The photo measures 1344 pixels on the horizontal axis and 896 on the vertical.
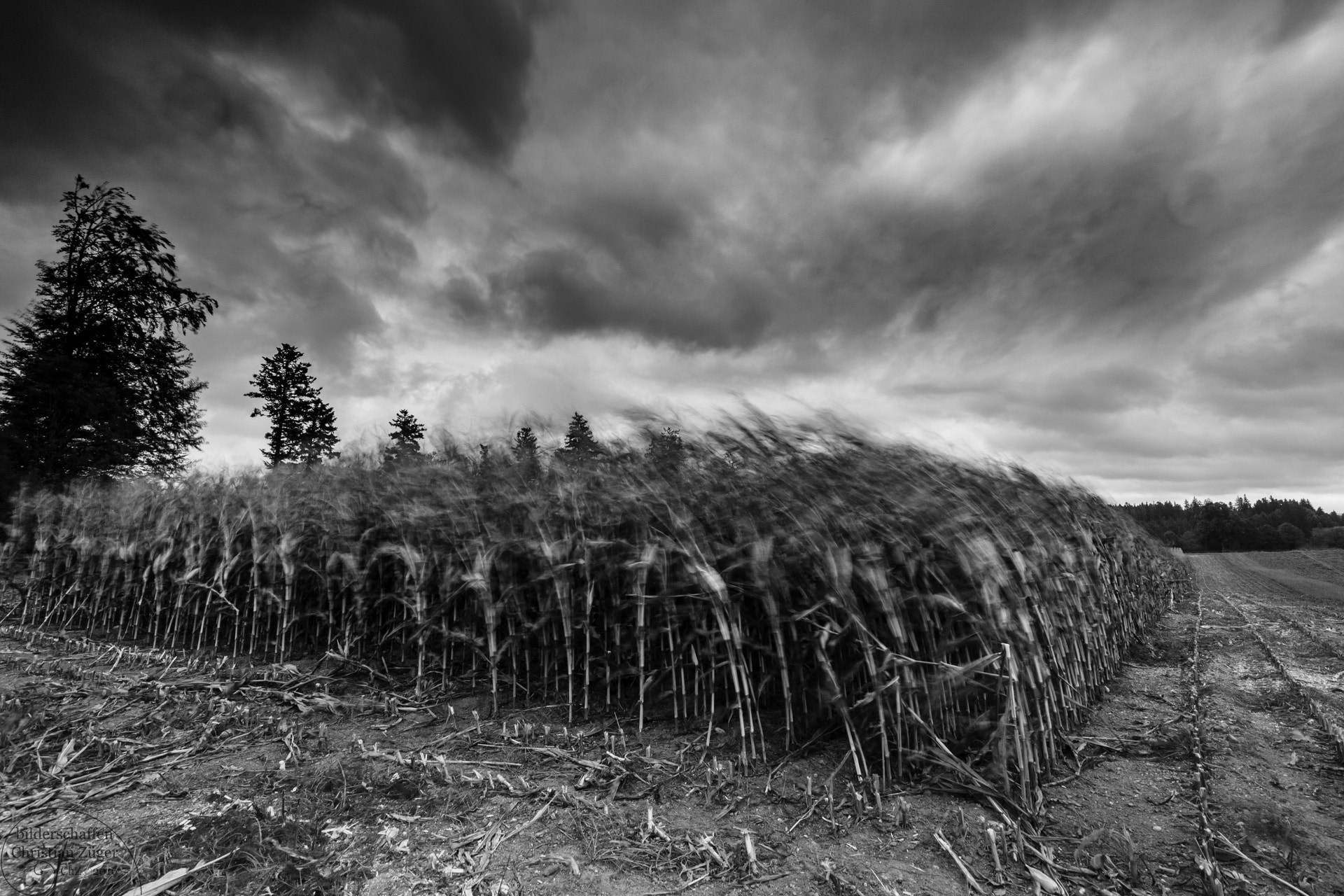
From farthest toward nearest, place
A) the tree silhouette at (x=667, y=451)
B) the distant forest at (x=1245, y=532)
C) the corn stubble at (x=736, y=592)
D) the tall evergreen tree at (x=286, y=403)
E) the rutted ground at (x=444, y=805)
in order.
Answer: the distant forest at (x=1245, y=532)
the tall evergreen tree at (x=286, y=403)
the tree silhouette at (x=667, y=451)
the corn stubble at (x=736, y=592)
the rutted ground at (x=444, y=805)

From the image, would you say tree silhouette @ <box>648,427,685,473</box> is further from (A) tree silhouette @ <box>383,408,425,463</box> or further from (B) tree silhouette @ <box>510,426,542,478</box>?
(A) tree silhouette @ <box>383,408,425,463</box>

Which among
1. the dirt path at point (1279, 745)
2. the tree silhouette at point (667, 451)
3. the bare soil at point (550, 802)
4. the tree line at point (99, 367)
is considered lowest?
the dirt path at point (1279, 745)

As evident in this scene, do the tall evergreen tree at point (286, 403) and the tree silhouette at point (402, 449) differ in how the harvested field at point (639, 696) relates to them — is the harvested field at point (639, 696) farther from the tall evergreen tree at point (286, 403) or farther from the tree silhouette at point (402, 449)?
the tall evergreen tree at point (286, 403)

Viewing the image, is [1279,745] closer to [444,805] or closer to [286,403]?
[444,805]

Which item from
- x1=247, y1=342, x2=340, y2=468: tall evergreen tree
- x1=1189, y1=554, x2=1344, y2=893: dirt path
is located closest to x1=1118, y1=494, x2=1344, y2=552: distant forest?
x1=1189, y1=554, x2=1344, y2=893: dirt path

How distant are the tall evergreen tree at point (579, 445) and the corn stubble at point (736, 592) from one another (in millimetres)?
398

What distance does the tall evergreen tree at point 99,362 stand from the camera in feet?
57.0

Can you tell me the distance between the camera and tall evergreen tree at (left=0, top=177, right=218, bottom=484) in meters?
17.4

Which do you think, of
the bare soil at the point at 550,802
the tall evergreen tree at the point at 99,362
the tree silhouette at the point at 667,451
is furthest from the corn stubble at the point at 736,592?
the tall evergreen tree at the point at 99,362

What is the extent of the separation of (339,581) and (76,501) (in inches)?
320

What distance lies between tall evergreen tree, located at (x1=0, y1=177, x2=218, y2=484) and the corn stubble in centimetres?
1623

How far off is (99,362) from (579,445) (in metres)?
23.2

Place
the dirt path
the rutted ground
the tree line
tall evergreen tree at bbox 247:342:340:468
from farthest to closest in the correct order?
tall evergreen tree at bbox 247:342:340:468
the tree line
the dirt path
the rutted ground

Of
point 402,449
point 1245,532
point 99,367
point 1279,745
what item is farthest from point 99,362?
point 1245,532
